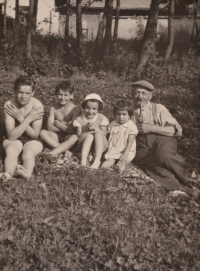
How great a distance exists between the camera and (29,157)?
480cm

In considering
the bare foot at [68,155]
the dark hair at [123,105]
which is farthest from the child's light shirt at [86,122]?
the dark hair at [123,105]

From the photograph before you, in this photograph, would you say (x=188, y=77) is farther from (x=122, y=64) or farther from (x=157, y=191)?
(x=157, y=191)

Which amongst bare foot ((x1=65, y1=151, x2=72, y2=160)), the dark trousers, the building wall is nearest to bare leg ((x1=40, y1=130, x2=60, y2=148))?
bare foot ((x1=65, y1=151, x2=72, y2=160))

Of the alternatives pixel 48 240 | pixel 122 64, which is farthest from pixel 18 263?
pixel 122 64

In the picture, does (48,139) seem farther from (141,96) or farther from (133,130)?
(141,96)

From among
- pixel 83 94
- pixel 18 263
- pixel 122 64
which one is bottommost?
pixel 18 263

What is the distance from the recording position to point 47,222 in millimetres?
3408

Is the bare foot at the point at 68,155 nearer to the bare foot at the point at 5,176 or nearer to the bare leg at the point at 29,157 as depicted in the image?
the bare leg at the point at 29,157

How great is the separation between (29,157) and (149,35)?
28.4 ft

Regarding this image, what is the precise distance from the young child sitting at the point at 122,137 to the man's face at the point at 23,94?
1390 millimetres

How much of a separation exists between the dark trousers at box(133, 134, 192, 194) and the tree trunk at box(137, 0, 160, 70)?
7577 mm

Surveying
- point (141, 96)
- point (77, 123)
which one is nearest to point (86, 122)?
point (77, 123)

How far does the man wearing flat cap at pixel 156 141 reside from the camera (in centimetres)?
476

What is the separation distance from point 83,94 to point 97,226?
608 centimetres
